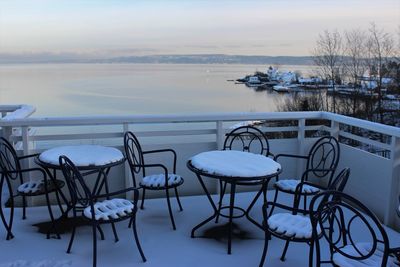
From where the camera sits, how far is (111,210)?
8.14 feet

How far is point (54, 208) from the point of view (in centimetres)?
365

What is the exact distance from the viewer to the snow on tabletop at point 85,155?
290 cm

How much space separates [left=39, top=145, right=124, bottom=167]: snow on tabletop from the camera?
9.53 ft

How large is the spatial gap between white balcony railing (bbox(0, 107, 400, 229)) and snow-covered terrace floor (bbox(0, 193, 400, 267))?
1.66 feet

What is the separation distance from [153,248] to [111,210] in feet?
1.76

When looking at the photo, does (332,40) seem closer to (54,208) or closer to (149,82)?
(149,82)

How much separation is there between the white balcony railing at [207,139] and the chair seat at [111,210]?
1.30 m

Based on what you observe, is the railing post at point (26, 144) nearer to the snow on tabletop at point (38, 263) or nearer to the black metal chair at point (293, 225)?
the snow on tabletop at point (38, 263)

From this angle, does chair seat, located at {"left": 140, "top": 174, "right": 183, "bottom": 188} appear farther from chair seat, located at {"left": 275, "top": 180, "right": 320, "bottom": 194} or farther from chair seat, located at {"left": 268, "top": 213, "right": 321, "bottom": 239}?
chair seat, located at {"left": 268, "top": 213, "right": 321, "bottom": 239}

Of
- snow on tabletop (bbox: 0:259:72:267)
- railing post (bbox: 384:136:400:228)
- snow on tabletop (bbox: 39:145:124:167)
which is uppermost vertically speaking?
snow on tabletop (bbox: 39:145:124:167)

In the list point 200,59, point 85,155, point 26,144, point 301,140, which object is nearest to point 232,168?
point 85,155

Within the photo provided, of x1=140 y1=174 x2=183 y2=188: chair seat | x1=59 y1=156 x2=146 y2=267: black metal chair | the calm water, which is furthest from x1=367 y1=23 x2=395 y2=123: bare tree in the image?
x1=59 y1=156 x2=146 y2=267: black metal chair

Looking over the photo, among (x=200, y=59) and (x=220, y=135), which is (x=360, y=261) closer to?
(x=220, y=135)

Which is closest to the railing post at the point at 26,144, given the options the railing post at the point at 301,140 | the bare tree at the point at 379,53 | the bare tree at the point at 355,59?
the railing post at the point at 301,140
